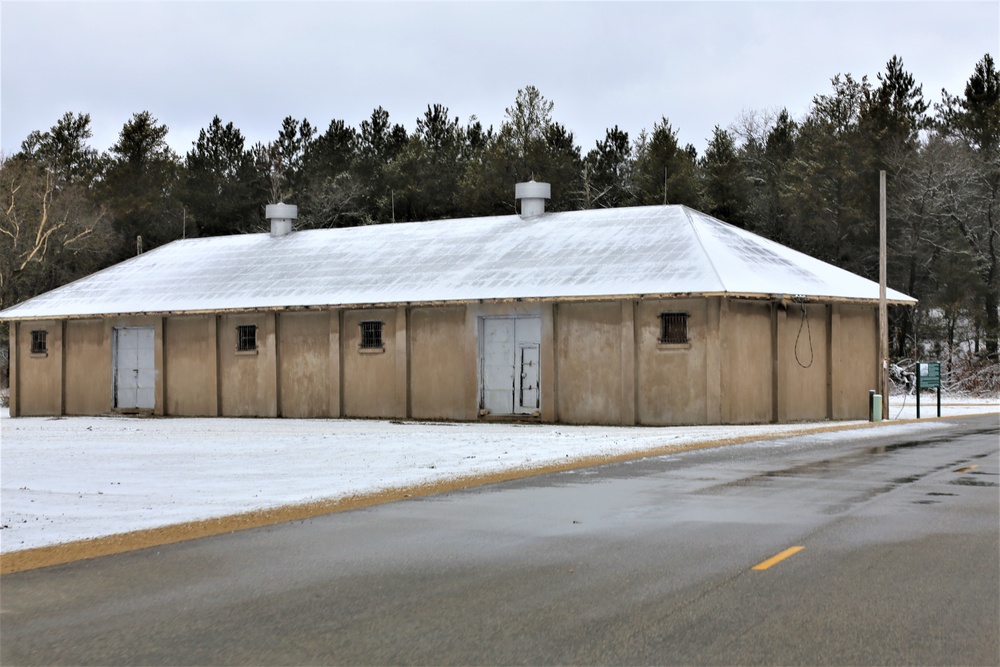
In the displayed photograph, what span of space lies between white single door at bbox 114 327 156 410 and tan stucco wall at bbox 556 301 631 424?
1361cm

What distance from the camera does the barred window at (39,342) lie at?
37.2 metres

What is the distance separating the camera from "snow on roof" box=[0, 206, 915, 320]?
96.1 feet

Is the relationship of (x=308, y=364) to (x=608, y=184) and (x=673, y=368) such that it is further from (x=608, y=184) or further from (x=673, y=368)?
(x=608, y=184)

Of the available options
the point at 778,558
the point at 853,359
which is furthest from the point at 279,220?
the point at 778,558

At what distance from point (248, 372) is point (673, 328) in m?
13.1

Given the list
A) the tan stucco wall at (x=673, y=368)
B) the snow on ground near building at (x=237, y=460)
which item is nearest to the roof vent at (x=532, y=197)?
the tan stucco wall at (x=673, y=368)

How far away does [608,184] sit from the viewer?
66.3 m

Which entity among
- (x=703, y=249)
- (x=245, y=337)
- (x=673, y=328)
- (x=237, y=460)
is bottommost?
(x=237, y=460)

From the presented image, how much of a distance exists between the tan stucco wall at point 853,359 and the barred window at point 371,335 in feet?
40.7

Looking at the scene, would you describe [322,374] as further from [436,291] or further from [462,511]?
[462,511]

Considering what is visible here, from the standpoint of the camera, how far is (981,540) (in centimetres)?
988

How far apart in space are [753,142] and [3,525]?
60.4 m

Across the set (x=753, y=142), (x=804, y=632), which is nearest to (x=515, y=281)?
(x=804, y=632)

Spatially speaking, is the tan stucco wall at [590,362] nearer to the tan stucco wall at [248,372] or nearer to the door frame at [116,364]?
the tan stucco wall at [248,372]
